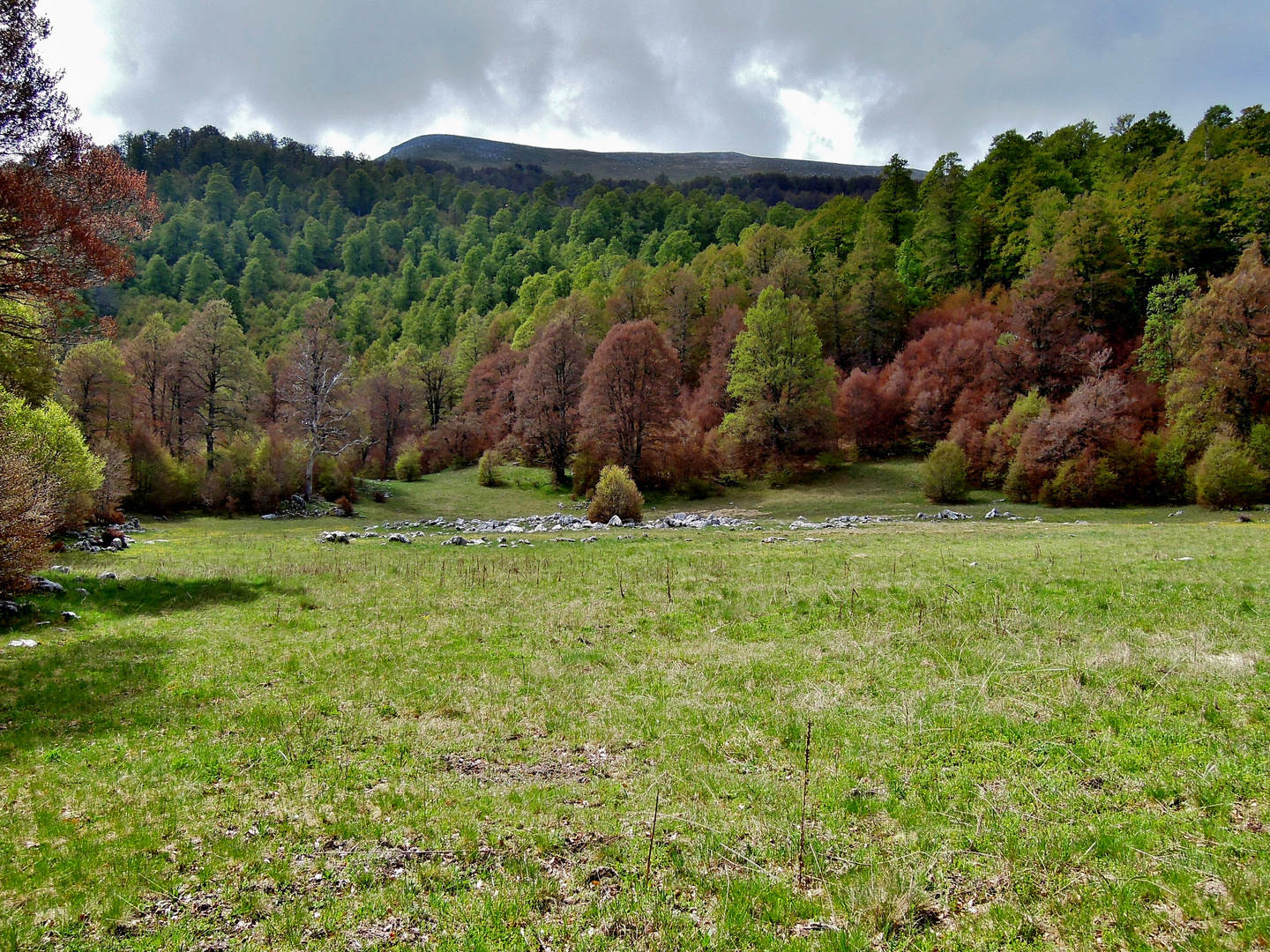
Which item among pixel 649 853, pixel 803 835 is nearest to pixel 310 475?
pixel 649 853

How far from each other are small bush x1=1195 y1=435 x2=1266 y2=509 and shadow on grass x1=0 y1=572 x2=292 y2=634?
39443 millimetres

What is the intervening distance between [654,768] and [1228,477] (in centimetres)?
3606

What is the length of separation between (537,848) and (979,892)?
11.3 ft

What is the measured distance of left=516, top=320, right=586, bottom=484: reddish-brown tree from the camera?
48.8 metres

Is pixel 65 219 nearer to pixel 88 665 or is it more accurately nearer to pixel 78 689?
pixel 88 665

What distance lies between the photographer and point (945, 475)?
35.8 m

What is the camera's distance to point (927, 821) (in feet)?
17.0

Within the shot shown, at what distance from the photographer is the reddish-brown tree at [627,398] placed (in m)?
43.1

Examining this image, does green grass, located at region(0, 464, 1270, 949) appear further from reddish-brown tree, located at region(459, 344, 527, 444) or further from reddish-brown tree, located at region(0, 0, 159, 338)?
reddish-brown tree, located at region(459, 344, 527, 444)

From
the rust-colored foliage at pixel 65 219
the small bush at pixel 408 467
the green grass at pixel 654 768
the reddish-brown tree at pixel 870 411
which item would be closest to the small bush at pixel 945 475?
the reddish-brown tree at pixel 870 411

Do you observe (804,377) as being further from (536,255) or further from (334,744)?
(536,255)

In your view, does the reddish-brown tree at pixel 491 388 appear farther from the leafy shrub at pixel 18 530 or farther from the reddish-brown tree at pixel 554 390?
the leafy shrub at pixel 18 530

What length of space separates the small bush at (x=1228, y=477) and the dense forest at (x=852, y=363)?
108 mm

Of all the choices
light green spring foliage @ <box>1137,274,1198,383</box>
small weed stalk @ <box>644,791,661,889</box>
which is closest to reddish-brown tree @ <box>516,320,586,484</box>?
light green spring foliage @ <box>1137,274,1198,383</box>
